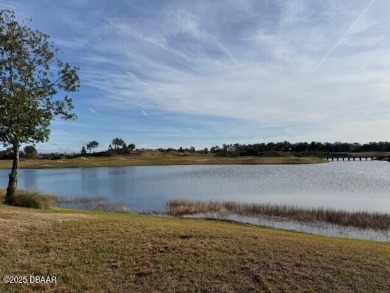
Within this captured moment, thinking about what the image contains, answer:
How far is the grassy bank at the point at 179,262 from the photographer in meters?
8.12

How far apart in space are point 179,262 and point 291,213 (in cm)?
1998

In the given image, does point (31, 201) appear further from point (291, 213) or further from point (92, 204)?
point (291, 213)

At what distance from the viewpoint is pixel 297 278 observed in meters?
8.45

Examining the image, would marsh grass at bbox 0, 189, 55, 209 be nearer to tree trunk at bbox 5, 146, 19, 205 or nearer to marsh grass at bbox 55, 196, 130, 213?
tree trunk at bbox 5, 146, 19, 205

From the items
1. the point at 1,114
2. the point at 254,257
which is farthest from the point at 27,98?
the point at 254,257

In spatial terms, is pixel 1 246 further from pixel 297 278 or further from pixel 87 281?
pixel 297 278

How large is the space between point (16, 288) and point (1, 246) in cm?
265

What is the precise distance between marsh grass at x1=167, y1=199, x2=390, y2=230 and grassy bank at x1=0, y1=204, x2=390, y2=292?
14596 mm

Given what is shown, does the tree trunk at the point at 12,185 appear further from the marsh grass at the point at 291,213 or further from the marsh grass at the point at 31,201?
the marsh grass at the point at 291,213

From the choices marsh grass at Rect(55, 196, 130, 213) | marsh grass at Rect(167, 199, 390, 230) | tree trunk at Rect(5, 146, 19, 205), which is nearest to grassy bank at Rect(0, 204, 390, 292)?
tree trunk at Rect(5, 146, 19, 205)

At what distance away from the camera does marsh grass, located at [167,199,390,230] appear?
79.7 ft

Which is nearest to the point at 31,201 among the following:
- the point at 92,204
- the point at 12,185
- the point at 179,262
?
the point at 12,185

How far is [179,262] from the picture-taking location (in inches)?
368

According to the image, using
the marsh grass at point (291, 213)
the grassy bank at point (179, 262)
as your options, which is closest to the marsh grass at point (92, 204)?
the marsh grass at point (291, 213)
